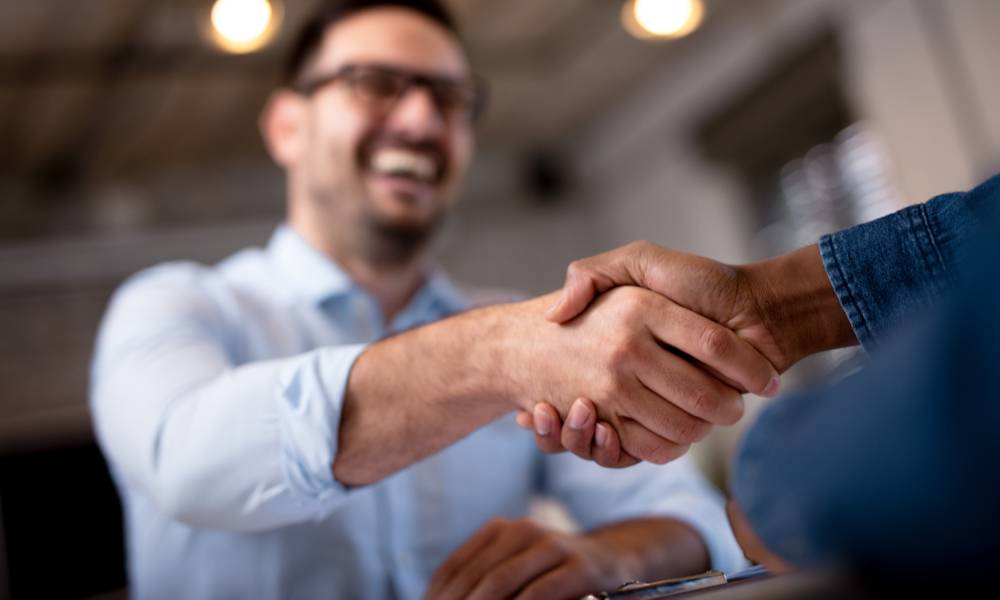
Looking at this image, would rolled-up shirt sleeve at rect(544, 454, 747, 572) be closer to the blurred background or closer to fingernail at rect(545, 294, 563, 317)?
fingernail at rect(545, 294, 563, 317)

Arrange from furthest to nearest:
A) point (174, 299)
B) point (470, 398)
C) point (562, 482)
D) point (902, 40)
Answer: point (902, 40)
point (562, 482)
point (174, 299)
point (470, 398)

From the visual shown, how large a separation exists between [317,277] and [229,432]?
1.85 ft

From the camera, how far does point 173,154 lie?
4656 mm

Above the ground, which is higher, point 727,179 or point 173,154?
point 173,154

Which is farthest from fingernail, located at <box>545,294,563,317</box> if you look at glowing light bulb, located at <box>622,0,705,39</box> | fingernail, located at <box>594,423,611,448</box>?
glowing light bulb, located at <box>622,0,705,39</box>

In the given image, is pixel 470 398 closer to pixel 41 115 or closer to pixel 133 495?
pixel 133 495

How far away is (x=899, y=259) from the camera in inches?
29.7

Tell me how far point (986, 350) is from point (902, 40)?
3.54 m

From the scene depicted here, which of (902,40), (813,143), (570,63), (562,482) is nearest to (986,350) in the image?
(562,482)

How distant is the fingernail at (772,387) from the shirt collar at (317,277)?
602mm

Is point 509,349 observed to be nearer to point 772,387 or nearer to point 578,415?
point 578,415

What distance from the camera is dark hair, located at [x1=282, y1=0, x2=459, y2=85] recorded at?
1.62m

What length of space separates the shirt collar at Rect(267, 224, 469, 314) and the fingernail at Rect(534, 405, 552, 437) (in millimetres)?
492

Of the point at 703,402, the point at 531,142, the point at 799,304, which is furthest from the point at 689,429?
the point at 531,142
